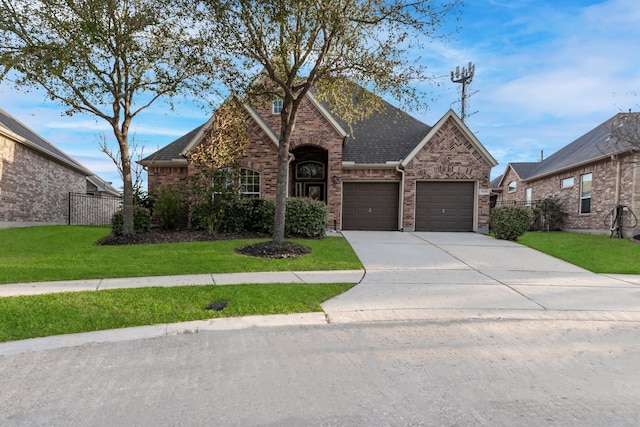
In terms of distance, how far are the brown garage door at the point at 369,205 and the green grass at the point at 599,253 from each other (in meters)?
5.49

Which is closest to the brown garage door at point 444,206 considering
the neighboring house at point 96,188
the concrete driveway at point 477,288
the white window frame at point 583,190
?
the concrete driveway at point 477,288

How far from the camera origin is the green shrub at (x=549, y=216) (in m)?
19.1

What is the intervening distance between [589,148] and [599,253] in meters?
10.5

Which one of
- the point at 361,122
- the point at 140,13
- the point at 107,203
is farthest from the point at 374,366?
the point at 107,203

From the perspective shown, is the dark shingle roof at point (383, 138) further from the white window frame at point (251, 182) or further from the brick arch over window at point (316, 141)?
the white window frame at point (251, 182)

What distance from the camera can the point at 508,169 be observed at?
29453 mm

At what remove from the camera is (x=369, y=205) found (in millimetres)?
16672

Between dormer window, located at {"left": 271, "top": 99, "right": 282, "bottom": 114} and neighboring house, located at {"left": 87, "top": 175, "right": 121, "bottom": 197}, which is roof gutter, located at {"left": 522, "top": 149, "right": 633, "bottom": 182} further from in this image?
neighboring house, located at {"left": 87, "top": 175, "right": 121, "bottom": 197}

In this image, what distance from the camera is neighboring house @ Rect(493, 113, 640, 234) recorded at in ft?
48.3

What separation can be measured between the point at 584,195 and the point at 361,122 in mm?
11708

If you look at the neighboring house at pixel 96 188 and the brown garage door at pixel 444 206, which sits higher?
the neighboring house at pixel 96 188

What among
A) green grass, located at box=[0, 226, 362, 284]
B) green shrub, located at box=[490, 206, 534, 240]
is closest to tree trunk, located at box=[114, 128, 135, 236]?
green grass, located at box=[0, 226, 362, 284]

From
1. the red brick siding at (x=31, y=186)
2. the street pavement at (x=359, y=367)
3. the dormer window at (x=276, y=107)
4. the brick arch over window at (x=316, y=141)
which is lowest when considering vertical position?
the street pavement at (x=359, y=367)

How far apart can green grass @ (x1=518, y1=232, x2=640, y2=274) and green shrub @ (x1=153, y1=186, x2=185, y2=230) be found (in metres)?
13.0
